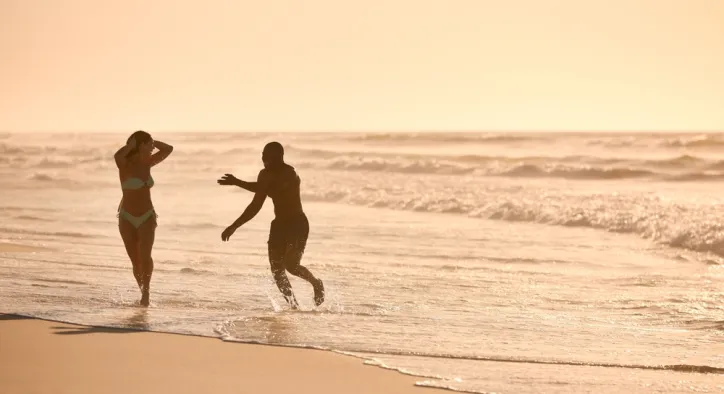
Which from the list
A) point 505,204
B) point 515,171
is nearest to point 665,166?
point 515,171

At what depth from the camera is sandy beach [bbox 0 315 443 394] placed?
6184mm

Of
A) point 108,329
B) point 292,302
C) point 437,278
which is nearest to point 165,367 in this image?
point 108,329

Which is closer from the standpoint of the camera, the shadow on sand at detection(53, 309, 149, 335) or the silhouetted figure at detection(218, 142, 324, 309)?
the shadow on sand at detection(53, 309, 149, 335)

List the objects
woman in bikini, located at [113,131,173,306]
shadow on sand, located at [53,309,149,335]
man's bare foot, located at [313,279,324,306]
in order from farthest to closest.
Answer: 1. man's bare foot, located at [313,279,324,306]
2. woman in bikini, located at [113,131,173,306]
3. shadow on sand, located at [53,309,149,335]

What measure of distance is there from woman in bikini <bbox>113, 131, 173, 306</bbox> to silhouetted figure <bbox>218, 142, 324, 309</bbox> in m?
0.76

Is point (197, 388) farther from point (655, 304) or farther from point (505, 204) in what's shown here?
point (505, 204)

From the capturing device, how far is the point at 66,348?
705cm

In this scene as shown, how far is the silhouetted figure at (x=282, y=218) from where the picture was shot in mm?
9391

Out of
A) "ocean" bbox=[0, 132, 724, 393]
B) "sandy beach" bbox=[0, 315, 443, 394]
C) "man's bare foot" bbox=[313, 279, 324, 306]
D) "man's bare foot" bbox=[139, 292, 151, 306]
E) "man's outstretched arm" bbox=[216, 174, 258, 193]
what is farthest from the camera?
"man's bare foot" bbox=[313, 279, 324, 306]

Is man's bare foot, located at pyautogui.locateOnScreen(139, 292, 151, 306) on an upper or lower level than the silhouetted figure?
lower

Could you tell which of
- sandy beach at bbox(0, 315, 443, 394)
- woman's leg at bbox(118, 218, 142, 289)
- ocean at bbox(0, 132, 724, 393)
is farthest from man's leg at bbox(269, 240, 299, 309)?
sandy beach at bbox(0, 315, 443, 394)

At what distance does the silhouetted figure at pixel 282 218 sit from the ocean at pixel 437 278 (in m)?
0.30

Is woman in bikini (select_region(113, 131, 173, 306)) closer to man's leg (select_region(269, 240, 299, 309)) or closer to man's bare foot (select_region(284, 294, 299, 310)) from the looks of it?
man's leg (select_region(269, 240, 299, 309))

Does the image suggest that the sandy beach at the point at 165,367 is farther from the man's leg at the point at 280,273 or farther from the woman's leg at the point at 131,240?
the man's leg at the point at 280,273
